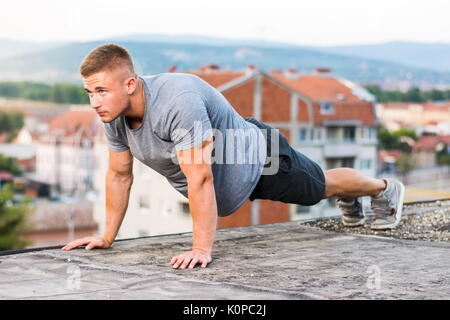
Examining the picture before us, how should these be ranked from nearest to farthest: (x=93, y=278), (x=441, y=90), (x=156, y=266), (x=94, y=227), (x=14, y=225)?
(x=93, y=278) < (x=156, y=266) < (x=14, y=225) < (x=94, y=227) < (x=441, y=90)

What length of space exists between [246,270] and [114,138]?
2.39ft

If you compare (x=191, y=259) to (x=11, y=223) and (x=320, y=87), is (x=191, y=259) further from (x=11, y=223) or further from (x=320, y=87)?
(x=320, y=87)

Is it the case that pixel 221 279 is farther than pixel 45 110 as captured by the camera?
No

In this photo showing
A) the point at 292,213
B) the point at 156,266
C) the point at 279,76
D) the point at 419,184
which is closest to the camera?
the point at 156,266

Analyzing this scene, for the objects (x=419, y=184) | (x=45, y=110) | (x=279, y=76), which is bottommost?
(x=419, y=184)

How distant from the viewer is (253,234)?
3.35 m

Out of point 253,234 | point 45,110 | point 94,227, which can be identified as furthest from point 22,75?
point 253,234

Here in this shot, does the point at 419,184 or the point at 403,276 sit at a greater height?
the point at 403,276

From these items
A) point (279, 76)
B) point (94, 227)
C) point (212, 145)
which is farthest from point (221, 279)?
point (94, 227)

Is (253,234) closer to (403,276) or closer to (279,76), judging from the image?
(403,276)

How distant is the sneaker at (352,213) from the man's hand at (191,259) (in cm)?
116

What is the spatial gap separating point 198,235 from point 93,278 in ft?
1.38

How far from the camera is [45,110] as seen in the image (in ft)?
267

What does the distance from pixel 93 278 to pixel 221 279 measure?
15.4 inches
